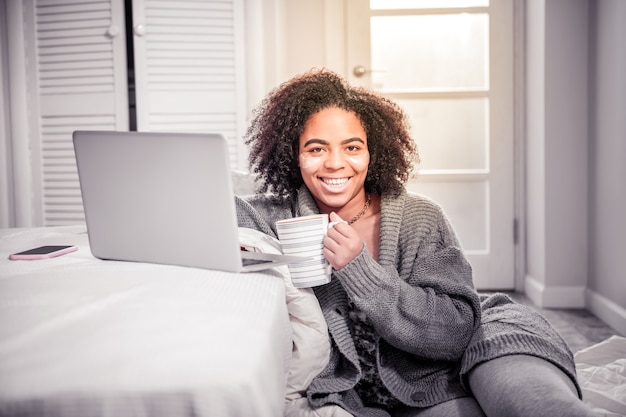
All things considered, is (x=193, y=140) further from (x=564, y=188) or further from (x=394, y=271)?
(x=564, y=188)

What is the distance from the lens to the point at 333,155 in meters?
1.27

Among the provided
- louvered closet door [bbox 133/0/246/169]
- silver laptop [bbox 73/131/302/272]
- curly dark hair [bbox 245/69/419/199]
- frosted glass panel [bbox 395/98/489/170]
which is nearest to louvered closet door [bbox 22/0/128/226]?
louvered closet door [bbox 133/0/246/169]

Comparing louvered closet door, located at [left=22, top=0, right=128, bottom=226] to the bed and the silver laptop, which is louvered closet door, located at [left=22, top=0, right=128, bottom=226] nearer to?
the silver laptop

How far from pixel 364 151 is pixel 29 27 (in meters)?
2.63

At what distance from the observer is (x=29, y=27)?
3.25m

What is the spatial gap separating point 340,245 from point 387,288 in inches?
4.6

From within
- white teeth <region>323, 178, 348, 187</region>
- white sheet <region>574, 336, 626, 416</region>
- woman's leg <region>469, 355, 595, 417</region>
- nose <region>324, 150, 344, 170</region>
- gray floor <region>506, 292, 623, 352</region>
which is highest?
nose <region>324, 150, 344, 170</region>

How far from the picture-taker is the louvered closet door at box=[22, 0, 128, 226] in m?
3.20

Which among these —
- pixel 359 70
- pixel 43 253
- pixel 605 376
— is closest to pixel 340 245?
pixel 43 253

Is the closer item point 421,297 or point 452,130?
point 421,297

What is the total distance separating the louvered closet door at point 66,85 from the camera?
320cm

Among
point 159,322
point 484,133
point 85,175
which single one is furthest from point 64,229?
point 484,133

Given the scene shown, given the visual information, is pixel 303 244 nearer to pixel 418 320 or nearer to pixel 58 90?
pixel 418 320

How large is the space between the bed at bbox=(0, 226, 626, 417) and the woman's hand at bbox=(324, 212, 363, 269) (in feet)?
0.66
